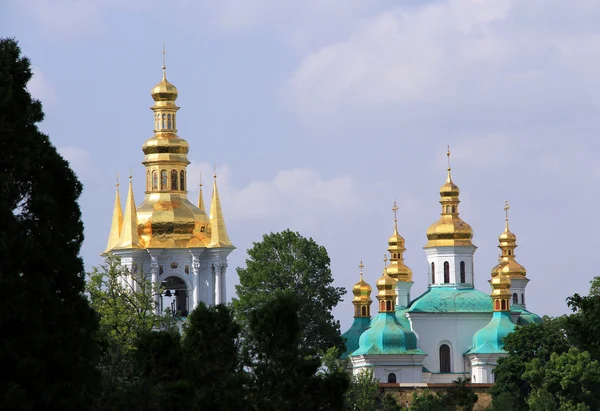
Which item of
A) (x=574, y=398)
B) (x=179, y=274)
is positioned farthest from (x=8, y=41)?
(x=179, y=274)

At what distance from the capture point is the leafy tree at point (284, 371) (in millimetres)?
40438

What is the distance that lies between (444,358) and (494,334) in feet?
20.6

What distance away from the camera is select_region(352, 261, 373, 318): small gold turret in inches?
4240

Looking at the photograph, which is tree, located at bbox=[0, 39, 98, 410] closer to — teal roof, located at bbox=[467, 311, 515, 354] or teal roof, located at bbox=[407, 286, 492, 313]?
teal roof, located at bbox=[467, 311, 515, 354]

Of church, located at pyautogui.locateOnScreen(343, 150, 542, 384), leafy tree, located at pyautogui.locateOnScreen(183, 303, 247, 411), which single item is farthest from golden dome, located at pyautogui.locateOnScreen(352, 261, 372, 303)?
leafy tree, located at pyautogui.locateOnScreen(183, 303, 247, 411)

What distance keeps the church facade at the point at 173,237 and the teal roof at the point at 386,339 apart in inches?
277

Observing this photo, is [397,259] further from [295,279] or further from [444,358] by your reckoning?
[295,279]

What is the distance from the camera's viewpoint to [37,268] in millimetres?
33219

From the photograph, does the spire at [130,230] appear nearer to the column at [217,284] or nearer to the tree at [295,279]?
the column at [217,284]

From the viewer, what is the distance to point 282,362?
133ft

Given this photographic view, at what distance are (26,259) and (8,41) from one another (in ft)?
10.3

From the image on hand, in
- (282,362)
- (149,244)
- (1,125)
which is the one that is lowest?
(282,362)

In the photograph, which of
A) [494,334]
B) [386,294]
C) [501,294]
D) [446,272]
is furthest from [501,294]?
[446,272]

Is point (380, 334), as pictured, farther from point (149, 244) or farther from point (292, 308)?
point (292, 308)
